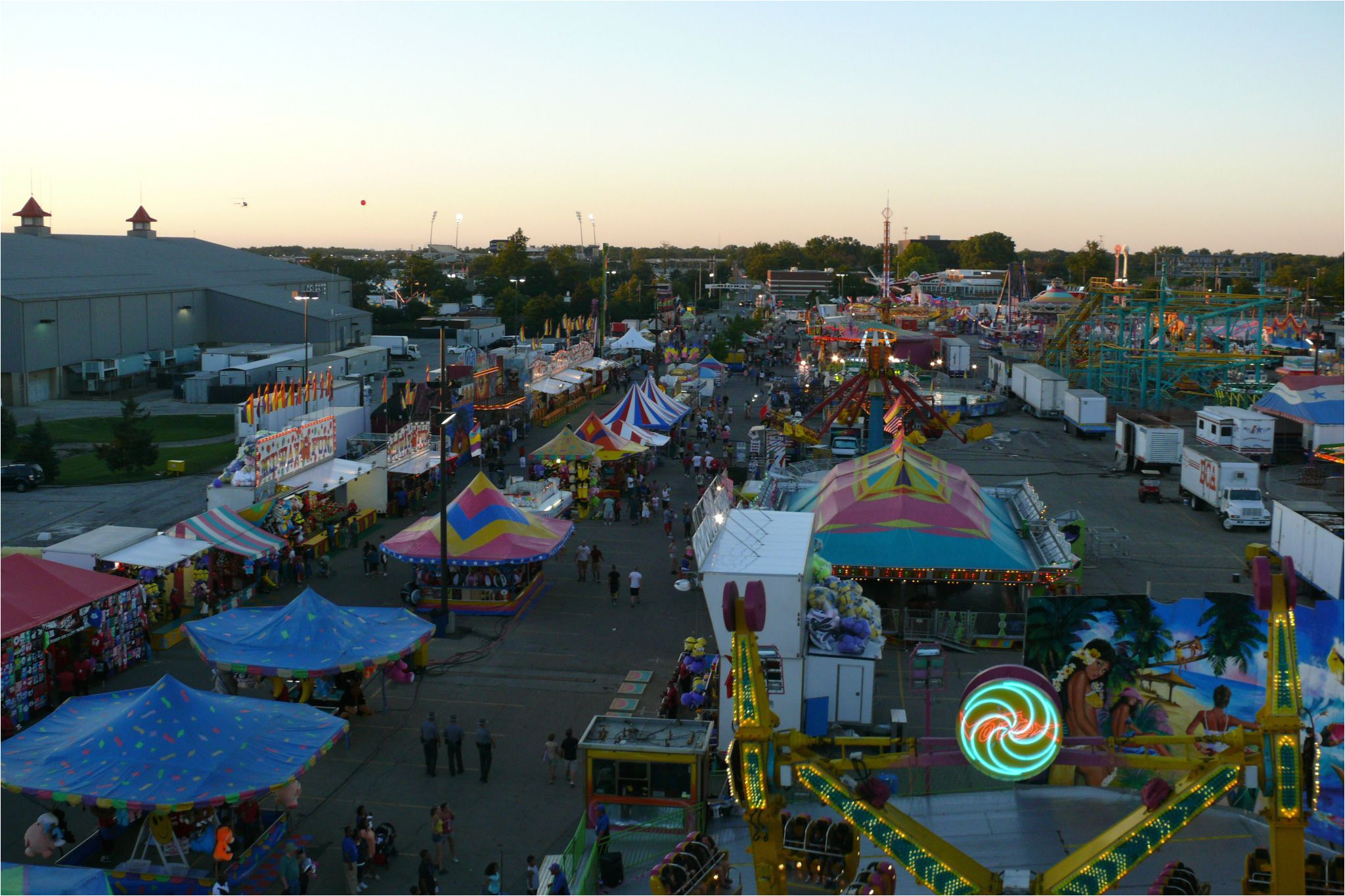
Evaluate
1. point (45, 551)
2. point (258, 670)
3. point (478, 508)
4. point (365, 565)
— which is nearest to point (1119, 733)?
point (258, 670)

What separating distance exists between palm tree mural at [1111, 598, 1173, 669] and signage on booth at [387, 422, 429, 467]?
19927 mm

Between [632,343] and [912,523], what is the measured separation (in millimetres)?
47183

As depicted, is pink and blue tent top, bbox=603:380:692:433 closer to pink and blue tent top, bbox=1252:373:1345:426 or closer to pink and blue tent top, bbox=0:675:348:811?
pink and blue tent top, bbox=1252:373:1345:426

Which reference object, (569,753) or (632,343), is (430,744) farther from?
(632,343)

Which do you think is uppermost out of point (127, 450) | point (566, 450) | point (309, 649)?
point (566, 450)

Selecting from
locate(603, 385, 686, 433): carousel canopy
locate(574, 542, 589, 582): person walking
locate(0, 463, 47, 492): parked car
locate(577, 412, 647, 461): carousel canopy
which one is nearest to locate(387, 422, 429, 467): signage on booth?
locate(577, 412, 647, 461): carousel canopy

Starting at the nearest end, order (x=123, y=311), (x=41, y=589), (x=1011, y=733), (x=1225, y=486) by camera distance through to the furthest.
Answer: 1. (x=1011, y=733)
2. (x=41, y=589)
3. (x=1225, y=486)
4. (x=123, y=311)

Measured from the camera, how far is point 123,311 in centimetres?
5894

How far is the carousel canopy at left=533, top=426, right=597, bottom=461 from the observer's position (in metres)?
31.5

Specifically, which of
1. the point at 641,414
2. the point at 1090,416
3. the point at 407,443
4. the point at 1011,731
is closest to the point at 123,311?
the point at 641,414

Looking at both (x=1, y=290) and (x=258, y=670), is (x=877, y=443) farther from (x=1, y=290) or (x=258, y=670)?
(x=1, y=290)

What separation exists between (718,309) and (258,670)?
125811 mm

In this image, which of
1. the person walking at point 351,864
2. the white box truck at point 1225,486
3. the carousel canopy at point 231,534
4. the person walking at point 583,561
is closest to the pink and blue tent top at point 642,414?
the person walking at point 583,561

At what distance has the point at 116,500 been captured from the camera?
3178cm
